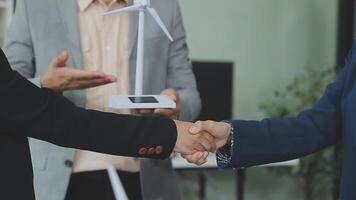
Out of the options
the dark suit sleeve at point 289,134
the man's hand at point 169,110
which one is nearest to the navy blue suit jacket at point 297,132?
the dark suit sleeve at point 289,134

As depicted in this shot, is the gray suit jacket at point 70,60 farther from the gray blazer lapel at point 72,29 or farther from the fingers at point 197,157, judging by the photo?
the fingers at point 197,157

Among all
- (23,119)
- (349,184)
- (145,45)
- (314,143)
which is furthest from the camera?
(145,45)

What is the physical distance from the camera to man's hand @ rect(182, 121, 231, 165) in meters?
1.35

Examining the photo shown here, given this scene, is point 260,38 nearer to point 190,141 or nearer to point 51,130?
point 190,141

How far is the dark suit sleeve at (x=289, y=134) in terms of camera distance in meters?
1.38

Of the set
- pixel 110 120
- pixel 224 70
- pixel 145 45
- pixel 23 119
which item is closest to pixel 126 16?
pixel 145 45

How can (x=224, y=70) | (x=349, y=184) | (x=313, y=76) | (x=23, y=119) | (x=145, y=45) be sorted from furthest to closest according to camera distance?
(x=313, y=76) < (x=224, y=70) < (x=145, y=45) < (x=349, y=184) < (x=23, y=119)

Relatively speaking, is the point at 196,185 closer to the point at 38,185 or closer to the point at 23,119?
the point at 38,185

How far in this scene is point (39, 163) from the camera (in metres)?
1.46

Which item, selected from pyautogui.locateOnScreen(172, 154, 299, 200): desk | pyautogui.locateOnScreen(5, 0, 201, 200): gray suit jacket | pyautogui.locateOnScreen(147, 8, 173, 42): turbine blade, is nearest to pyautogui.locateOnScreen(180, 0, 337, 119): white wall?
pyautogui.locateOnScreen(172, 154, 299, 200): desk

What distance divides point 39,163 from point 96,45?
1.03ft

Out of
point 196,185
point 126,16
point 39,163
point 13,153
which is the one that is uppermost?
point 126,16

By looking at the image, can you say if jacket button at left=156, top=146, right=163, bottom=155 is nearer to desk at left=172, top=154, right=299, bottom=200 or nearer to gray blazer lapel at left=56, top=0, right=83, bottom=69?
gray blazer lapel at left=56, top=0, right=83, bottom=69

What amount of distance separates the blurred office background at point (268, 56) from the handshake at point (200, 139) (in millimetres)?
1810
